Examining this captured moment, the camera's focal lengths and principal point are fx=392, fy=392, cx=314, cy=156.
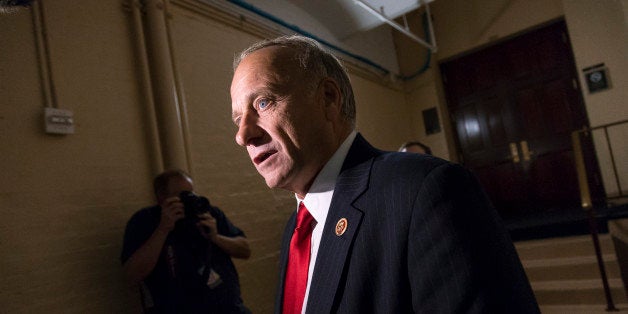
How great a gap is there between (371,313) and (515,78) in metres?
5.72

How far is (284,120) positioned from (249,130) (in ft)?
0.33

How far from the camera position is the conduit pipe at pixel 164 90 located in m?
2.56

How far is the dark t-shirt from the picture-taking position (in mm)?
1917

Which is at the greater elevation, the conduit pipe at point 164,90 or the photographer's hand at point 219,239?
the conduit pipe at point 164,90

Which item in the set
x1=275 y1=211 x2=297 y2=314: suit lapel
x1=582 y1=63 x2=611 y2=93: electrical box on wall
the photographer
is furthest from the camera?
x1=582 y1=63 x2=611 y2=93: electrical box on wall

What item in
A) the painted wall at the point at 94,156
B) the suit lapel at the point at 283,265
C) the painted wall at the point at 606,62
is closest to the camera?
the suit lapel at the point at 283,265

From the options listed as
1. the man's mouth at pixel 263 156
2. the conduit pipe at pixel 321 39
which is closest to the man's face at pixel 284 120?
the man's mouth at pixel 263 156

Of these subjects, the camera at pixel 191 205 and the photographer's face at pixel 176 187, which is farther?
the photographer's face at pixel 176 187

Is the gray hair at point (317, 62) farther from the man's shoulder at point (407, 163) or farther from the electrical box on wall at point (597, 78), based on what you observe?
the electrical box on wall at point (597, 78)

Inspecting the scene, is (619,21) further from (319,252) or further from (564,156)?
(319,252)

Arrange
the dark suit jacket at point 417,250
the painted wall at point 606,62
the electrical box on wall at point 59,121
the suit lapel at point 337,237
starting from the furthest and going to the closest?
the painted wall at point 606,62, the electrical box on wall at point 59,121, the suit lapel at point 337,237, the dark suit jacket at point 417,250

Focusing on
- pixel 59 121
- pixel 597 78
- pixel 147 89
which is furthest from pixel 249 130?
pixel 597 78

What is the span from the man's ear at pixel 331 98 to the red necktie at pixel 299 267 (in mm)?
240

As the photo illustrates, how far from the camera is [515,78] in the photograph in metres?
5.54
